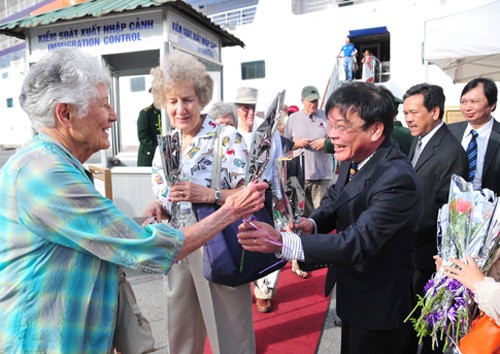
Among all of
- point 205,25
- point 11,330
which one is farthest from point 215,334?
point 205,25

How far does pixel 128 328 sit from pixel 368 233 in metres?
1.04

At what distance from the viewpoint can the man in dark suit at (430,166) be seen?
8.52 ft

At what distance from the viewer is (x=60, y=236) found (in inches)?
46.8

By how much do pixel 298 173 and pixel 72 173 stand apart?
0.92 meters

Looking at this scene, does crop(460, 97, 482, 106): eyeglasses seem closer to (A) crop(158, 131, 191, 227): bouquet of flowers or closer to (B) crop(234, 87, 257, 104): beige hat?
(B) crop(234, 87, 257, 104): beige hat

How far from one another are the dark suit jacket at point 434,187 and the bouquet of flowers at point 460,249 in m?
0.90

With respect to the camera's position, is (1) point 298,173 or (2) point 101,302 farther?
(1) point 298,173

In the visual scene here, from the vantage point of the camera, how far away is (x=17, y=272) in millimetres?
1218

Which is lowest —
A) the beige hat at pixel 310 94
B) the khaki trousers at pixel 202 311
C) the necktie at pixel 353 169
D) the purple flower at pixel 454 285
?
the khaki trousers at pixel 202 311

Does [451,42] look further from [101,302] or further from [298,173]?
[101,302]

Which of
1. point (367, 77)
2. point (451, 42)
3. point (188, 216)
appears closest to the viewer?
point (188, 216)

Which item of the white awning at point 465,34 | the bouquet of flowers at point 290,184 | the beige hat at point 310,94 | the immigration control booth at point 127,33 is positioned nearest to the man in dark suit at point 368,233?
the bouquet of flowers at point 290,184

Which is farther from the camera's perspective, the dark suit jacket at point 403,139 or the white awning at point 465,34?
the white awning at point 465,34

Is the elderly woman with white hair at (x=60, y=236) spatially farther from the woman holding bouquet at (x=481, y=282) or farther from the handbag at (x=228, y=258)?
the woman holding bouquet at (x=481, y=282)
